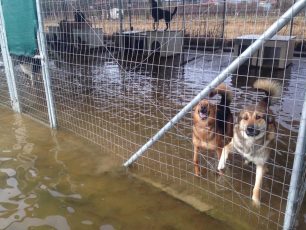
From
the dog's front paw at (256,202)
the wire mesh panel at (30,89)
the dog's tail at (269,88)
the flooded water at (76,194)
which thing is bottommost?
the flooded water at (76,194)

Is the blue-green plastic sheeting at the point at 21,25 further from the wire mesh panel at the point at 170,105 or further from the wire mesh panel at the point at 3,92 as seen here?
the wire mesh panel at the point at 3,92

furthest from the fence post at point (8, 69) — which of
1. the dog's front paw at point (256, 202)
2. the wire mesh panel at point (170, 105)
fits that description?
the dog's front paw at point (256, 202)

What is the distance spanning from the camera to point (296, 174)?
2496 millimetres

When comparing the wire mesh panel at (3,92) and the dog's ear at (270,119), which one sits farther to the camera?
the wire mesh panel at (3,92)

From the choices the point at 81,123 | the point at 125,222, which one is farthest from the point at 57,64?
the point at 125,222

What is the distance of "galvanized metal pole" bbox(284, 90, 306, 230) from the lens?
2.38 meters

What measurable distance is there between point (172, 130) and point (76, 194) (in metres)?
2.22

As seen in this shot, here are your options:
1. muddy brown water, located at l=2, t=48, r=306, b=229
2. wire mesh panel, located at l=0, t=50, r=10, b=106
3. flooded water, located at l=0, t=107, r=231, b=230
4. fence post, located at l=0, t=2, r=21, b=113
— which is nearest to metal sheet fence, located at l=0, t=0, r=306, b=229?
muddy brown water, located at l=2, t=48, r=306, b=229

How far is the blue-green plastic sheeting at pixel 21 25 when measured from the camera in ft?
16.4

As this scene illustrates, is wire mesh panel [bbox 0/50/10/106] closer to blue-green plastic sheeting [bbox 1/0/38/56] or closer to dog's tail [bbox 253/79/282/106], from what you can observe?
blue-green plastic sheeting [bbox 1/0/38/56]

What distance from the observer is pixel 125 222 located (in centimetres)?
317

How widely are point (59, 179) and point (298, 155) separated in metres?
2.81

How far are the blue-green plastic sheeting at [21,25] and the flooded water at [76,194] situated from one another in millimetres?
1630

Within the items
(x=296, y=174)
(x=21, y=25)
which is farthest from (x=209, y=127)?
(x=21, y=25)
